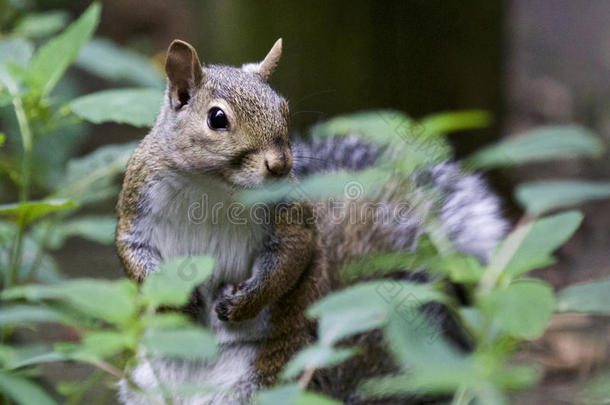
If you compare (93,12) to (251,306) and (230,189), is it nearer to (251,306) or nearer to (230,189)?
(230,189)

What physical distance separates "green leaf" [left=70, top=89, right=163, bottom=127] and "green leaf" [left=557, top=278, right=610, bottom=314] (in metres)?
0.99

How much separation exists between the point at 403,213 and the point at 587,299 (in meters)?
1.19

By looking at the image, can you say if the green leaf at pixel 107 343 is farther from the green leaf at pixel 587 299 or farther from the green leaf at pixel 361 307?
the green leaf at pixel 587 299

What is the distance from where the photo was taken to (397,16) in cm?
354

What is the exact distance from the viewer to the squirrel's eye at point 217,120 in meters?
1.60

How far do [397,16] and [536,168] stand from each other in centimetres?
108

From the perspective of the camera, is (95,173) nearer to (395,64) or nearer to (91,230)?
(91,230)

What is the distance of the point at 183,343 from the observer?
0.89 metres

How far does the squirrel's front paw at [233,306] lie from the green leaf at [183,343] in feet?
2.61

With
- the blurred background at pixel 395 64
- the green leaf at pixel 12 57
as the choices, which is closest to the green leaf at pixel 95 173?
the green leaf at pixel 12 57

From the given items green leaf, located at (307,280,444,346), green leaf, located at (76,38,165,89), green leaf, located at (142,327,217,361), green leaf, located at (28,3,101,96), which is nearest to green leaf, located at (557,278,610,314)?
green leaf, located at (307,280,444,346)

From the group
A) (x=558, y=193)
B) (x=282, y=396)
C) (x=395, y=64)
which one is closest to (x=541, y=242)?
(x=558, y=193)

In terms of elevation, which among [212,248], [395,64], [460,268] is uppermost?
[460,268]

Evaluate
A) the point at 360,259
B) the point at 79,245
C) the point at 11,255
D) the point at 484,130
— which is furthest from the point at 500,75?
the point at 11,255
